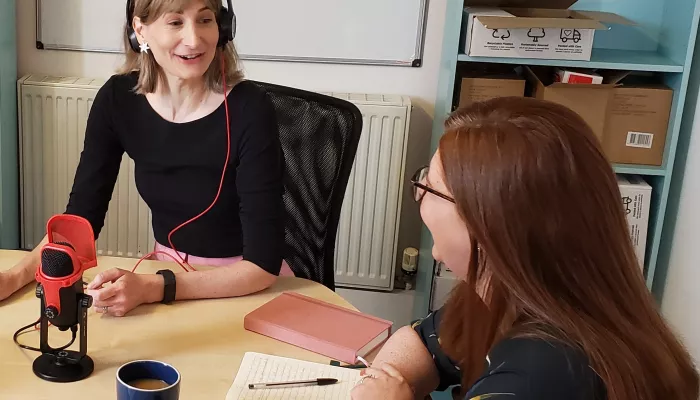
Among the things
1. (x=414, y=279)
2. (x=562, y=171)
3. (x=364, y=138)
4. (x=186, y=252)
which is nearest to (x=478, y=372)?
(x=562, y=171)

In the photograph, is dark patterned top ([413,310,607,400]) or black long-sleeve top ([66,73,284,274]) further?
black long-sleeve top ([66,73,284,274])

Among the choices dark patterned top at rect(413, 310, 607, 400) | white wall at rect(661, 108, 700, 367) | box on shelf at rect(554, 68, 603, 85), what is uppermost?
box on shelf at rect(554, 68, 603, 85)

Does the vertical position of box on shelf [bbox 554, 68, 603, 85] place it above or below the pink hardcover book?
above

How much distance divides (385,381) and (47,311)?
47cm

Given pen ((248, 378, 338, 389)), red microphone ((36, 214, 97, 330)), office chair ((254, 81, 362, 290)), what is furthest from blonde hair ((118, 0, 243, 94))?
pen ((248, 378, 338, 389))

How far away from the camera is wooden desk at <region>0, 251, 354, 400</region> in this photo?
41.3 inches

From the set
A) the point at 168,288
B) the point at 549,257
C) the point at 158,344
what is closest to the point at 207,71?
the point at 168,288

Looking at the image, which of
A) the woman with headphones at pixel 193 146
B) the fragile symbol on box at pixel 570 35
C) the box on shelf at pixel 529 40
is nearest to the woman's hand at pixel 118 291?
the woman with headphones at pixel 193 146

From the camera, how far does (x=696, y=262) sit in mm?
2020

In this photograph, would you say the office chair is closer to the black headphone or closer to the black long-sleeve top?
the black long-sleeve top

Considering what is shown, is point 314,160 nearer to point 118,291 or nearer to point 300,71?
point 118,291

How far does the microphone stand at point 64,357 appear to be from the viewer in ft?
3.46

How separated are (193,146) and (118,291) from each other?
412 millimetres

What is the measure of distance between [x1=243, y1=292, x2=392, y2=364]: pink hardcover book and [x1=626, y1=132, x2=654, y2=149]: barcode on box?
1.21 meters
